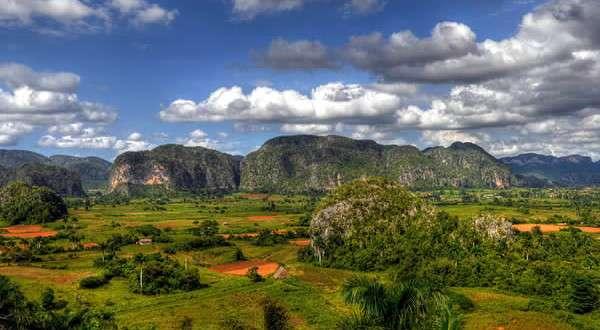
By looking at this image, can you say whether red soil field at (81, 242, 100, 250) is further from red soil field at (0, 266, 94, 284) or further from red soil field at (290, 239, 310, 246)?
red soil field at (290, 239, 310, 246)

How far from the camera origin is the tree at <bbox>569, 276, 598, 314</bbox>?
2861 inches

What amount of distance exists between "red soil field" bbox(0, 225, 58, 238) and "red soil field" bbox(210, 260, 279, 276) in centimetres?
7192

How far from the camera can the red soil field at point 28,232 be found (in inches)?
6161

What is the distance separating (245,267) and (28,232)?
98.4m

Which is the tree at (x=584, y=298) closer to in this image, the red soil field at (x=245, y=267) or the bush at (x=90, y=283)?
the red soil field at (x=245, y=267)

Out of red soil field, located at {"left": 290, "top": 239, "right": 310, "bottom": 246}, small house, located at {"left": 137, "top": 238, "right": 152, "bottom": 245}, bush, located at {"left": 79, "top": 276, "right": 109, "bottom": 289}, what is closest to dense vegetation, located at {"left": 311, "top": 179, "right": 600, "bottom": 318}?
red soil field, located at {"left": 290, "top": 239, "right": 310, "bottom": 246}

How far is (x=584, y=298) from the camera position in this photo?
239 feet

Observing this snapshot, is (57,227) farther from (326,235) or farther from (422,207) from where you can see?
(422,207)

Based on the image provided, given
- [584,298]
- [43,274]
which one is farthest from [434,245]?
[43,274]

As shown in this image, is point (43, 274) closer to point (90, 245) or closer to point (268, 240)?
point (90, 245)

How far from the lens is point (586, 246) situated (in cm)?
11106

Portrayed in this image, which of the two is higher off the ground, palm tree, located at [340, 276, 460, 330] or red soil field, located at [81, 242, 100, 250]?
palm tree, located at [340, 276, 460, 330]

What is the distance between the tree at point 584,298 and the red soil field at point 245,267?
53.5 meters

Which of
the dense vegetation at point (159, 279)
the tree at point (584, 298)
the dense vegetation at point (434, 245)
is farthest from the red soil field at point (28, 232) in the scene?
the tree at point (584, 298)
